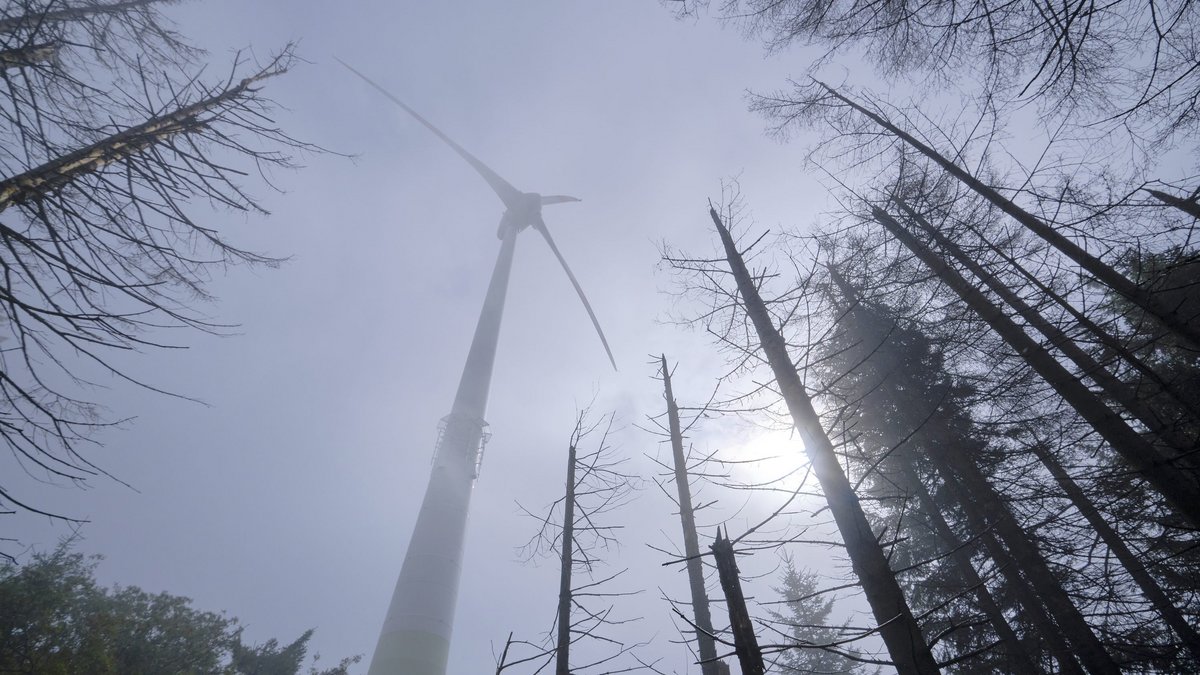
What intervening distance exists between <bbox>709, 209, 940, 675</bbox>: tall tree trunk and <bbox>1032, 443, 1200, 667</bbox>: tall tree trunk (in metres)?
3.27

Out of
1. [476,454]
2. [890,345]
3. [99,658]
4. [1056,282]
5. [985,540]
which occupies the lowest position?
[985,540]

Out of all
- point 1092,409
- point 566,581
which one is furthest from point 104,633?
point 1092,409

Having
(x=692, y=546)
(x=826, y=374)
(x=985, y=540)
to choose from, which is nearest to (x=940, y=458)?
(x=985, y=540)

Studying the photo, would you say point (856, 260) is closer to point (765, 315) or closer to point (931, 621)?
point (765, 315)

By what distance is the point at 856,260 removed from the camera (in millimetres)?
7934

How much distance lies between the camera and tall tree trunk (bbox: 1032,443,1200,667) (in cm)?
513

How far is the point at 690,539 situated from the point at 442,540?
10623 millimetres

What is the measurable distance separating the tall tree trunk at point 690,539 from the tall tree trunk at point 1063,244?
5.32 metres

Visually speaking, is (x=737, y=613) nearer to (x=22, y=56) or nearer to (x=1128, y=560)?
(x=1128, y=560)

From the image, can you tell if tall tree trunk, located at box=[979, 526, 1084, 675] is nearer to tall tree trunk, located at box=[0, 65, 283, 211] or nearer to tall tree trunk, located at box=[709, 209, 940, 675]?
tall tree trunk, located at box=[709, 209, 940, 675]

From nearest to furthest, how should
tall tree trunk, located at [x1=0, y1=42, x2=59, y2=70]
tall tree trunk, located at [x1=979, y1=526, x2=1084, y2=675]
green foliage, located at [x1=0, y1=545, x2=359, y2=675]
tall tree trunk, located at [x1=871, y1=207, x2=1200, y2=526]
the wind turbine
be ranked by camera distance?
tall tree trunk, located at [x1=0, y1=42, x2=59, y2=70] < tall tree trunk, located at [x1=871, y1=207, x2=1200, y2=526] < tall tree trunk, located at [x1=979, y1=526, x2=1084, y2=675] < the wind turbine < green foliage, located at [x1=0, y1=545, x2=359, y2=675]

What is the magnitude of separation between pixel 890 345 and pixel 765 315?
9362mm

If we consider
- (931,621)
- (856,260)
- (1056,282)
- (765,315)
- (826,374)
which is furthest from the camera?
(826,374)

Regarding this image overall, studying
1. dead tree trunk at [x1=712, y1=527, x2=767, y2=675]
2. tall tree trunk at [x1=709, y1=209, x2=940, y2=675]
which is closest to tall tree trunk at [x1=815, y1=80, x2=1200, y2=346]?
tall tree trunk at [x1=709, y1=209, x2=940, y2=675]
